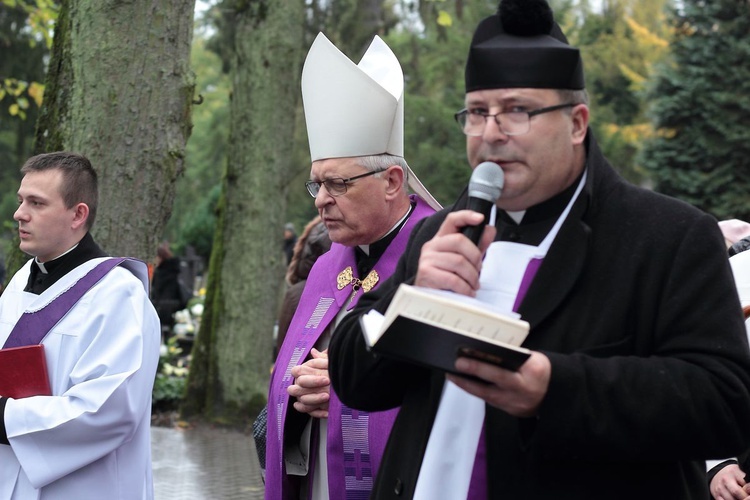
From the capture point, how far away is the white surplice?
3857mm

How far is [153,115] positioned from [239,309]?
5781 mm

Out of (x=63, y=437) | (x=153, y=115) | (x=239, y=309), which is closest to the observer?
(x=63, y=437)

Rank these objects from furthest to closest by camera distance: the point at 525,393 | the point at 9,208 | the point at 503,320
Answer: the point at 9,208, the point at 525,393, the point at 503,320

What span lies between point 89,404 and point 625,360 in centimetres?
226

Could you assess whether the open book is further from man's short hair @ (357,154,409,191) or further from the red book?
the red book

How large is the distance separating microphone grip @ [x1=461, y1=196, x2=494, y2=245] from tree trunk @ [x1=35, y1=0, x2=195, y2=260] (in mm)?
3631

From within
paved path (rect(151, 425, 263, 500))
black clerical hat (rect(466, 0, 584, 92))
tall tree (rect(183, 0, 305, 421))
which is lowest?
paved path (rect(151, 425, 263, 500))

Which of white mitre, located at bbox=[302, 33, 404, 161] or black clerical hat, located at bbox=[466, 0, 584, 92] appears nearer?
black clerical hat, located at bbox=[466, 0, 584, 92]

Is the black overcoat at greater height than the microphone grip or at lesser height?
lesser

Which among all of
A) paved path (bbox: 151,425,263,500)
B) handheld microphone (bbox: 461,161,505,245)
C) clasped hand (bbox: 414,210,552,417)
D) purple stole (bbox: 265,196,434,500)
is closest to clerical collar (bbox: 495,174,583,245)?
handheld microphone (bbox: 461,161,505,245)

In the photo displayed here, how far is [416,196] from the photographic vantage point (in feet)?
13.6

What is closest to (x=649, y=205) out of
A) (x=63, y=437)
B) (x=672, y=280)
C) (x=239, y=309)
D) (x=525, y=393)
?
(x=672, y=280)

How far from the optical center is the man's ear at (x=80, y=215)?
164 inches

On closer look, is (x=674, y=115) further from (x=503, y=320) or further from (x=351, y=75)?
(x=503, y=320)
